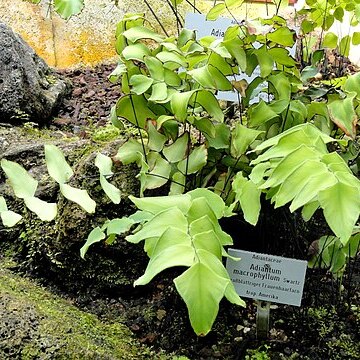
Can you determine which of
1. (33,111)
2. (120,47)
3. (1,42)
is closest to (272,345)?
(120,47)

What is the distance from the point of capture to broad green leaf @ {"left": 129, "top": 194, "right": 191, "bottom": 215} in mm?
692

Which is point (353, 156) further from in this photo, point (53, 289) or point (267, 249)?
point (53, 289)

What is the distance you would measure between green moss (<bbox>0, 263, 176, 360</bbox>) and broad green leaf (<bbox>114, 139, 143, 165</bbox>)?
33 centimetres

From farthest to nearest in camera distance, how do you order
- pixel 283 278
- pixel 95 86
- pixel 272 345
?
1. pixel 95 86
2. pixel 272 345
3. pixel 283 278

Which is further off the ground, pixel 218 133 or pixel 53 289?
pixel 218 133

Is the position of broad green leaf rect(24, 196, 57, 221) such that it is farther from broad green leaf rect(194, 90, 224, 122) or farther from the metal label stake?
the metal label stake

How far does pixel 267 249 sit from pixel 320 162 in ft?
1.98

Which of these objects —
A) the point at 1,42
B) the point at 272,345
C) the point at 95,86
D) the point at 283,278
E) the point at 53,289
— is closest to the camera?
the point at 283,278

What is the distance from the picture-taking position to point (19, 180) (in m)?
0.80

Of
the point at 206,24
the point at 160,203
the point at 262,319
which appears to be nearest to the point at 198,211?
the point at 160,203

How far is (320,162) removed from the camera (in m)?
0.61

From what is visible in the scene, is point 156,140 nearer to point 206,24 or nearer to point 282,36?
point 282,36

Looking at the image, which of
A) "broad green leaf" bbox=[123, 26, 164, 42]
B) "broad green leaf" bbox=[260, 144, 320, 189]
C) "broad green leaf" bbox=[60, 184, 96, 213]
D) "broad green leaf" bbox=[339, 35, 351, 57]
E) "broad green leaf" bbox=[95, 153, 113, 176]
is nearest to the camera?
"broad green leaf" bbox=[260, 144, 320, 189]

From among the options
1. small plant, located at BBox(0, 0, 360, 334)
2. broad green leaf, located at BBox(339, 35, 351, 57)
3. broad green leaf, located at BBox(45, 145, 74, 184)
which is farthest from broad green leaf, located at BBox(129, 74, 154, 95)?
broad green leaf, located at BBox(339, 35, 351, 57)
